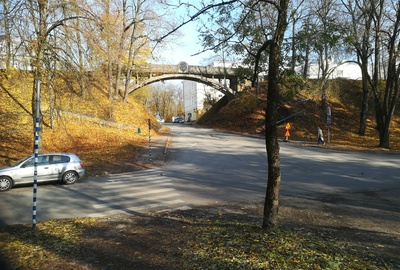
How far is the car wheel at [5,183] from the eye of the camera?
42.4ft

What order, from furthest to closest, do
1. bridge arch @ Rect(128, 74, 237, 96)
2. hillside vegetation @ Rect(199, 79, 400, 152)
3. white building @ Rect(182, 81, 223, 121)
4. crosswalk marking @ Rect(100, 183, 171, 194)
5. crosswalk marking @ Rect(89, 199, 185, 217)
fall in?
white building @ Rect(182, 81, 223, 121) → bridge arch @ Rect(128, 74, 237, 96) → hillside vegetation @ Rect(199, 79, 400, 152) → crosswalk marking @ Rect(100, 183, 171, 194) → crosswalk marking @ Rect(89, 199, 185, 217)

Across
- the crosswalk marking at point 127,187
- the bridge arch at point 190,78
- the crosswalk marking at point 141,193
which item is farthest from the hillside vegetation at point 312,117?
the crosswalk marking at point 141,193

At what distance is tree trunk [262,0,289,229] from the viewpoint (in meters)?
6.14

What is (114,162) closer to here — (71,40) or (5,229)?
(71,40)

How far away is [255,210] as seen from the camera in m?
9.11

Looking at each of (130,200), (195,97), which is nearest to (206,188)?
(130,200)

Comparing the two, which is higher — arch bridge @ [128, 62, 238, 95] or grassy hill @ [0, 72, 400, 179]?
arch bridge @ [128, 62, 238, 95]

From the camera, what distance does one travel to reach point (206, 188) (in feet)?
41.0

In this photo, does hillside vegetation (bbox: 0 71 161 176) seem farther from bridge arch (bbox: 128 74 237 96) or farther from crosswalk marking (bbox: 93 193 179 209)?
bridge arch (bbox: 128 74 237 96)

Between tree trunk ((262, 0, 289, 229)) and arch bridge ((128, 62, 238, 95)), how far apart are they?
39982mm

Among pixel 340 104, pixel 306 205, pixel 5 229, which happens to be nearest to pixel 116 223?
pixel 5 229

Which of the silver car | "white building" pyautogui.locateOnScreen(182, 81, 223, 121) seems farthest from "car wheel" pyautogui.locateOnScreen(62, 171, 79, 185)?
"white building" pyautogui.locateOnScreen(182, 81, 223, 121)

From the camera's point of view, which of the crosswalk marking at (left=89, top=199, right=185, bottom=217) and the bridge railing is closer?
the crosswalk marking at (left=89, top=199, right=185, bottom=217)

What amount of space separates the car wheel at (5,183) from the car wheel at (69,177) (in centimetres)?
205
